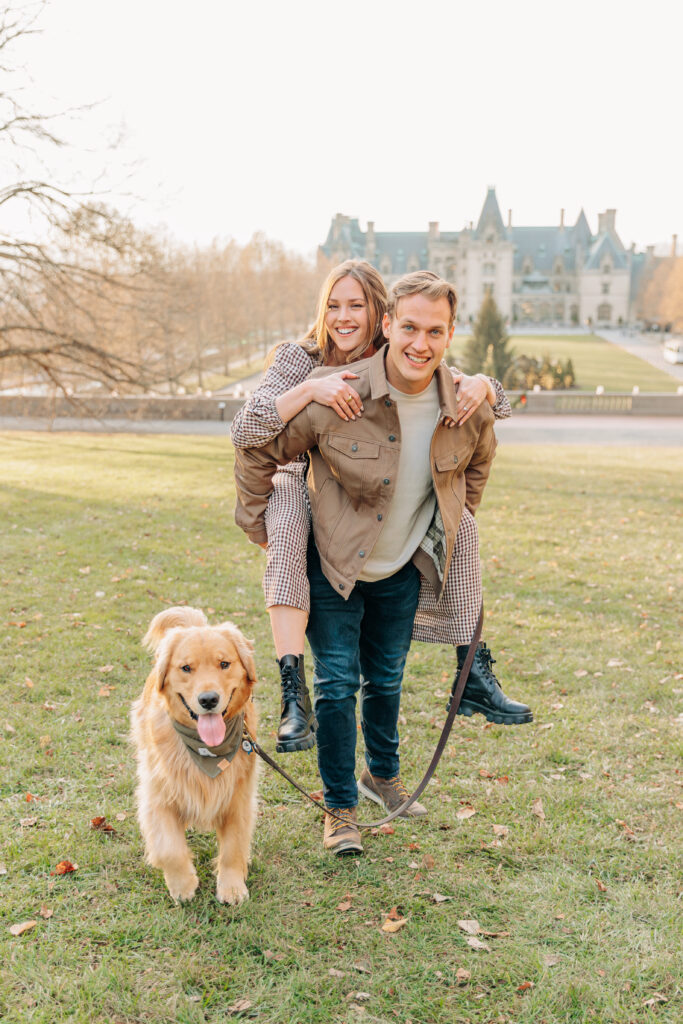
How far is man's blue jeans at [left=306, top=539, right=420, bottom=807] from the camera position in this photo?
12.2ft

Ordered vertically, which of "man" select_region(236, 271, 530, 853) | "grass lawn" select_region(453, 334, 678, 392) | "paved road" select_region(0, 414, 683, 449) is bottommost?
"paved road" select_region(0, 414, 683, 449)

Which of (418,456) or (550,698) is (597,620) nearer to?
(550,698)

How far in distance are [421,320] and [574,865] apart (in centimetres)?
263

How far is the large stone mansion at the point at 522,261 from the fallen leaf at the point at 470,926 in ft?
361

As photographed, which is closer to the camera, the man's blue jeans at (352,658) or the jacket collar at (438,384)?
the jacket collar at (438,384)

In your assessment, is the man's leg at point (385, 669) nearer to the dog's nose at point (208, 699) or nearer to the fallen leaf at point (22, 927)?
the dog's nose at point (208, 699)

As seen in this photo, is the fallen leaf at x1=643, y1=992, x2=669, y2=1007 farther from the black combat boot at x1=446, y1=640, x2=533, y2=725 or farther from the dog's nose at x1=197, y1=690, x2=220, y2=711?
the dog's nose at x1=197, y1=690, x2=220, y2=711

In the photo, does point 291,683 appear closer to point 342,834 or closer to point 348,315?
point 342,834

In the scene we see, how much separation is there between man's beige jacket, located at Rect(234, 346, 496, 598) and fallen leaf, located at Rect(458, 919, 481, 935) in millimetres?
1456

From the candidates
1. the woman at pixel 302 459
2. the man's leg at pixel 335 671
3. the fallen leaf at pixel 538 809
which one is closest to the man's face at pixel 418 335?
the woman at pixel 302 459

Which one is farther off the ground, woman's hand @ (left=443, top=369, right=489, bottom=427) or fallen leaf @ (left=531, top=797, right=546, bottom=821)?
woman's hand @ (left=443, top=369, right=489, bottom=427)

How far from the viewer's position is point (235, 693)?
3459 millimetres

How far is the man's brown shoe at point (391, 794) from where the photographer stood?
431 cm

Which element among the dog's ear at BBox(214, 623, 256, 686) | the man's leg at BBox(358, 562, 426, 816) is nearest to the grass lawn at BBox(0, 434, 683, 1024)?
the man's leg at BBox(358, 562, 426, 816)
